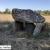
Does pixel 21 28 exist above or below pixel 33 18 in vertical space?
below

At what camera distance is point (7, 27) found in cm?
762

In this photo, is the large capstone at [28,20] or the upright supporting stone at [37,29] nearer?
the upright supporting stone at [37,29]

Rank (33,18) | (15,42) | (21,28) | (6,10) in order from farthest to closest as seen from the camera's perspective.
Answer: (6,10) < (21,28) < (33,18) < (15,42)

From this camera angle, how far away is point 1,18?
32.2ft

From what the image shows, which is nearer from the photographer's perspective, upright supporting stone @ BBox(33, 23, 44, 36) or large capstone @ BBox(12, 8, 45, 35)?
upright supporting stone @ BBox(33, 23, 44, 36)

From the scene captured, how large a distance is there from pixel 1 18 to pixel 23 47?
5366mm

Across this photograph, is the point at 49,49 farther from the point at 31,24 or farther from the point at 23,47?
the point at 31,24

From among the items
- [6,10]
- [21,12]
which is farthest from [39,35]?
[6,10]

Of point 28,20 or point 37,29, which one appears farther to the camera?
point 28,20

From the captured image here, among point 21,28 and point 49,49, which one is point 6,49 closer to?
point 49,49

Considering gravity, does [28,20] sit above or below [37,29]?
above

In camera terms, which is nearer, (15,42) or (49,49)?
(49,49)

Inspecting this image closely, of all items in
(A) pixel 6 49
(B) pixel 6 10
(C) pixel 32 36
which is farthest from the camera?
(B) pixel 6 10

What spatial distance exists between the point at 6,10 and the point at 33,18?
14.9 feet
